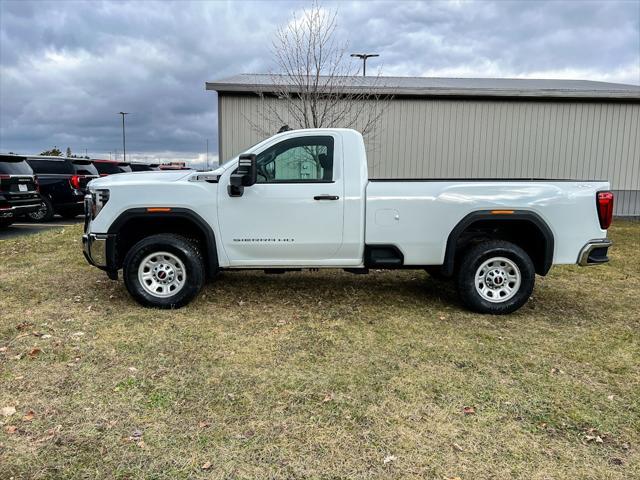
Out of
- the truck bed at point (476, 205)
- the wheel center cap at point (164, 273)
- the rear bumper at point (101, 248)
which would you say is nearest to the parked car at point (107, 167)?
the rear bumper at point (101, 248)

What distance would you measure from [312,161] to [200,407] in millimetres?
3030

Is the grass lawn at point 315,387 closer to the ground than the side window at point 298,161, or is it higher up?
closer to the ground

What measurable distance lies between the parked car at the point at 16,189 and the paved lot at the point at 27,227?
15.8 inches

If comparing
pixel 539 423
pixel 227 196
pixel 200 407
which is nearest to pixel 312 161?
pixel 227 196

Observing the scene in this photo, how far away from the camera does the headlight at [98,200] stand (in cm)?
527

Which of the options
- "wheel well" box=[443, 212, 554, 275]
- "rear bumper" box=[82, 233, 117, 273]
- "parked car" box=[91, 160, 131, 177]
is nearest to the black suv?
"parked car" box=[91, 160, 131, 177]

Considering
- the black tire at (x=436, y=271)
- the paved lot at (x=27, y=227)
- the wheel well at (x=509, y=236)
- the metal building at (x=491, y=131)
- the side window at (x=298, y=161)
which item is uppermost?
the metal building at (x=491, y=131)

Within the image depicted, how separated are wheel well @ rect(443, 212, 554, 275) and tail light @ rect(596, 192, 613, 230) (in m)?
0.57

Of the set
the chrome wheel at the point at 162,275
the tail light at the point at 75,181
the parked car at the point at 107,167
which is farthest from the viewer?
the parked car at the point at 107,167

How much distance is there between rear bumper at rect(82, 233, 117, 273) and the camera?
5.26 meters

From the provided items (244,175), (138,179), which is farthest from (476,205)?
(138,179)

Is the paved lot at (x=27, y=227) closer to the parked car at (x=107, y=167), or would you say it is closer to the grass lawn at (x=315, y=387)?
the parked car at (x=107, y=167)

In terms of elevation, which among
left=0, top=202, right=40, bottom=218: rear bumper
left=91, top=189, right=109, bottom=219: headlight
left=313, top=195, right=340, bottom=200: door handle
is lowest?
left=0, top=202, right=40, bottom=218: rear bumper

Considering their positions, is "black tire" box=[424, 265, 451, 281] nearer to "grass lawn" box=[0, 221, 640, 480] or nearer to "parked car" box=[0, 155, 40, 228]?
"grass lawn" box=[0, 221, 640, 480]
